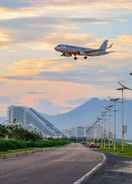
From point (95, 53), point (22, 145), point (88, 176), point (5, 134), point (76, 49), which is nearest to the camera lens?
point (88, 176)

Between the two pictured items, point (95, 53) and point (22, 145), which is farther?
point (22, 145)

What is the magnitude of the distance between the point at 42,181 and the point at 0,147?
80.7 metres

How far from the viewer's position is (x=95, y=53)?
7319cm

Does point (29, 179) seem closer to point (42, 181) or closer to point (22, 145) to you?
point (42, 181)

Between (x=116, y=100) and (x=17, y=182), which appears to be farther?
(x=116, y=100)

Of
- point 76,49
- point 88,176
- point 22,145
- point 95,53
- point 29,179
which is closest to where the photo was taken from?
point 29,179

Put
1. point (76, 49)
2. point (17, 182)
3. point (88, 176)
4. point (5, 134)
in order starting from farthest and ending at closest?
point (5, 134) → point (76, 49) → point (88, 176) → point (17, 182)

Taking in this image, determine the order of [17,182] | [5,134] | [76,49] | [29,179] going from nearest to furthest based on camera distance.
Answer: [17,182]
[29,179]
[76,49]
[5,134]

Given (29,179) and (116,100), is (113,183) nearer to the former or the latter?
(29,179)

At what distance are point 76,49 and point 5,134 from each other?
113 m

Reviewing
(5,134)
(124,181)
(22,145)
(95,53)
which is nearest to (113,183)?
(124,181)

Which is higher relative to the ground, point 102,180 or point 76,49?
point 76,49

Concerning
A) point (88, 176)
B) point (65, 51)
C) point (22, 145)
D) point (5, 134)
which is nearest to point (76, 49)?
point (65, 51)

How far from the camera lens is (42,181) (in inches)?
1401
